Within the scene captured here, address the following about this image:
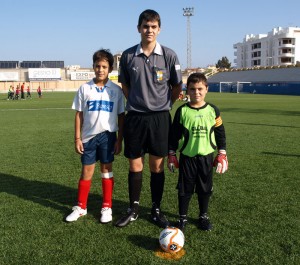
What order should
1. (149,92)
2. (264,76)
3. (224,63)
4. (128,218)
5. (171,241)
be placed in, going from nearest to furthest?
1. (171,241)
2. (149,92)
3. (128,218)
4. (264,76)
5. (224,63)

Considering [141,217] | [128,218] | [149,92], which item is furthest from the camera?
[141,217]

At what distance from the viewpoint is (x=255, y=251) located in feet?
10.2

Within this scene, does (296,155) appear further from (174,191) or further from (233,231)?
(233,231)

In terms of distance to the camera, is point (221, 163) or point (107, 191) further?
point (107, 191)

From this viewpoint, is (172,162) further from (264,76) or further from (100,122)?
(264,76)

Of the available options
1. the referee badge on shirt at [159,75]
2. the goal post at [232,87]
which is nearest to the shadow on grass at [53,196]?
the referee badge on shirt at [159,75]

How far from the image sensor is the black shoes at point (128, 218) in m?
3.69

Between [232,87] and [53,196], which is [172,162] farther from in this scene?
[232,87]

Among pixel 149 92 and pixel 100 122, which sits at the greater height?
pixel 149 92

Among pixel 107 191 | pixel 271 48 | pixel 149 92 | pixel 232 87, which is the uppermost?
pixel 271 48

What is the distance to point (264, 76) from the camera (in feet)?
185

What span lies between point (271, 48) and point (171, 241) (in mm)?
100017

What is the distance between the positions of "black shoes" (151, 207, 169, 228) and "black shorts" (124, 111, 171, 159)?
650mm

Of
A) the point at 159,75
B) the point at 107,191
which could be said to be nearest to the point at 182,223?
the point at 107,191
